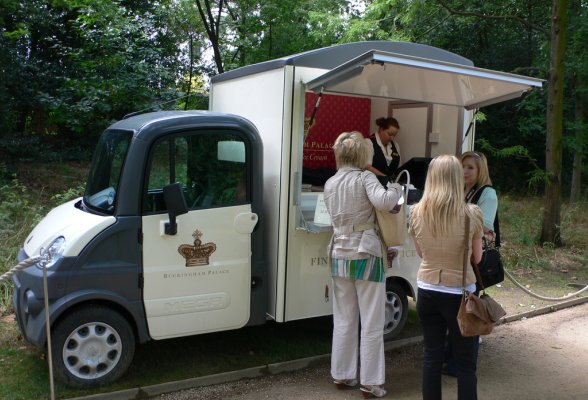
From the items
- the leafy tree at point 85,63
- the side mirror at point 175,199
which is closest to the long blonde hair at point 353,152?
the side mirror at point 175,199

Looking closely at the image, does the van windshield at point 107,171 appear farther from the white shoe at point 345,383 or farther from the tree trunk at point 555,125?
the tree trunk at point 555,125

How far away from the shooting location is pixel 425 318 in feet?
12.1

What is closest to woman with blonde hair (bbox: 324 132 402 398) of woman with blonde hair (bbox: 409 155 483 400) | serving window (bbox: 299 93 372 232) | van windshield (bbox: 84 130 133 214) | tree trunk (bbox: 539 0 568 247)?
woman with blonde hair (bbox: 409 155 483 400)

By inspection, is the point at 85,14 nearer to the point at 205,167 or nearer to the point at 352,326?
the point at 205,167

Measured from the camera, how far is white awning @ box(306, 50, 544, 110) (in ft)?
14.3

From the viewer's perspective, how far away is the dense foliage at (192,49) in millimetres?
10250

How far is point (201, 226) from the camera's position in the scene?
4.40 meters

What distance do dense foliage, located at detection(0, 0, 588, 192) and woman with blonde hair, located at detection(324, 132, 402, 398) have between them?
17.7ft

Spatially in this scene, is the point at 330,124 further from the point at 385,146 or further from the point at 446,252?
the point at 446,252

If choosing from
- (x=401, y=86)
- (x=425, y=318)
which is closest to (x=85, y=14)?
(x=401, y=86)

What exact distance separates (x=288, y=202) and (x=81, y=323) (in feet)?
6.06

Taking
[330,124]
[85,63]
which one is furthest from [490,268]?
[85,63]

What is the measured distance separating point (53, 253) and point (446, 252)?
108 inches

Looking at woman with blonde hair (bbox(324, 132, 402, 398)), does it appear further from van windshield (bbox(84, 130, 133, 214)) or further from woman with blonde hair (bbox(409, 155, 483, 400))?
van windshield (bbox(84, 130, 133, 214))
